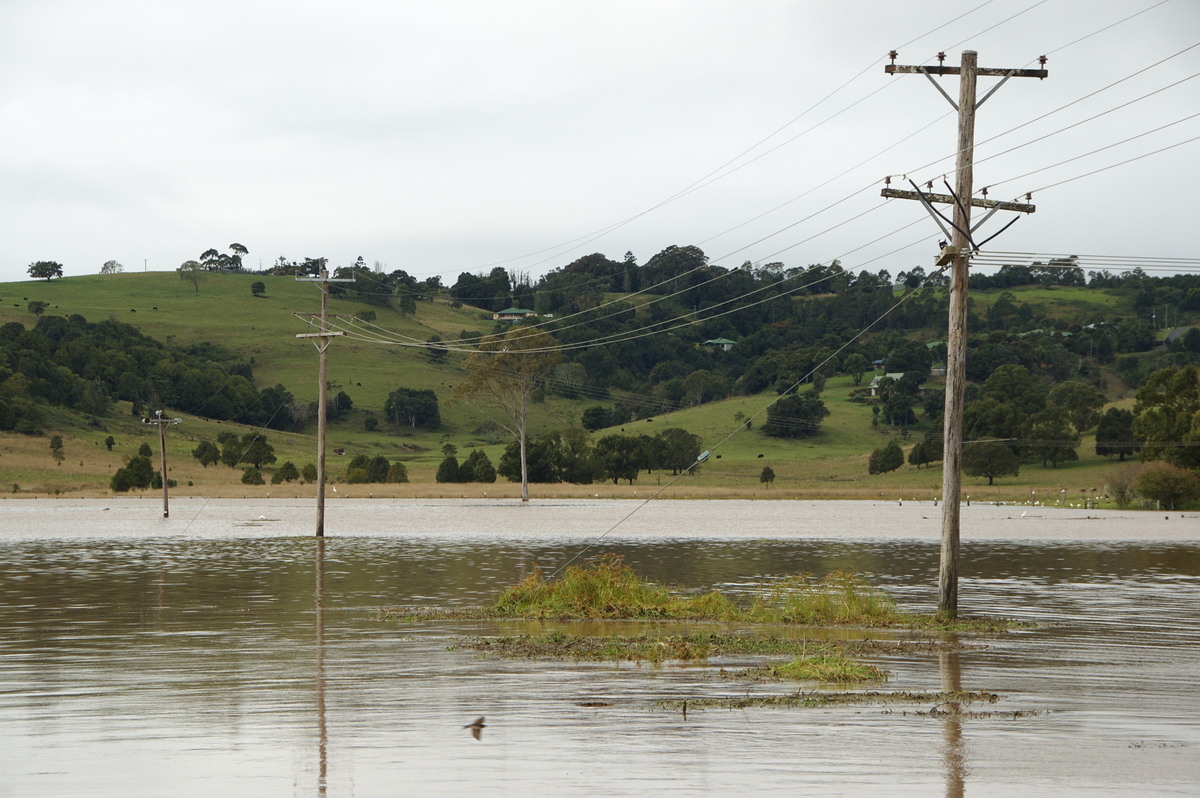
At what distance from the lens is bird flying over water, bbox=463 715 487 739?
460 inches

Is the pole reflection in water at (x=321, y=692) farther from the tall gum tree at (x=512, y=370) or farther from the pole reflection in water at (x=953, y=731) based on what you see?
the tall gum tree at (x=512, y=370)

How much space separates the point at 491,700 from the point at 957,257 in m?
11.7

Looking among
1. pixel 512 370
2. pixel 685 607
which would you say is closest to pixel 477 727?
pixel 685 607

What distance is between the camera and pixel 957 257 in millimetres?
20656

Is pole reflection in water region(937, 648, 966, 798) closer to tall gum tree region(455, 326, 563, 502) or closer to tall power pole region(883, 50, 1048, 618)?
tall power pole region(883, 50, 1048, 618)

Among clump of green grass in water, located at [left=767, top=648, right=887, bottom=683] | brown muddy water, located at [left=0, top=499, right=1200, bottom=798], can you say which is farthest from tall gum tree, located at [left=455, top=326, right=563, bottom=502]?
clump of green grass in water, located at [left=767, top=648, right=887, bottom=683]

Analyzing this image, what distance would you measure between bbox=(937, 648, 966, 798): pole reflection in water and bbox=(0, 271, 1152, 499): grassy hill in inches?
1553

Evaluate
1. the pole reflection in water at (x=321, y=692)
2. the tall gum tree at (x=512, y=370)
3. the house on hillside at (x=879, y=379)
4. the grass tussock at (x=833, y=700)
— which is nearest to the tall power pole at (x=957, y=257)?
the grass tussock at (x=833, y=700)

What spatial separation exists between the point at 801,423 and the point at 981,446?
34597mm

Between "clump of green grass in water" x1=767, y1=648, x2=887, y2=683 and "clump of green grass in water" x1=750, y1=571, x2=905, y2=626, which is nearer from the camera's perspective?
"clump of green grass in water" x1=767, y1=648, x2=887, y2=683

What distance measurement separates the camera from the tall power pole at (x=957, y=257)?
809 inches

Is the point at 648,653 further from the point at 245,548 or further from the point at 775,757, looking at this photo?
the point at 245,548

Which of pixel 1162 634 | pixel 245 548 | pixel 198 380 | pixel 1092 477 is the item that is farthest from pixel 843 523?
pixel 198 380

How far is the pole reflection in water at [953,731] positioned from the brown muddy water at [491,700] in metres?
0.04
